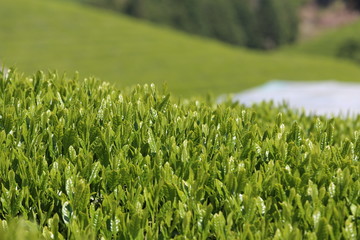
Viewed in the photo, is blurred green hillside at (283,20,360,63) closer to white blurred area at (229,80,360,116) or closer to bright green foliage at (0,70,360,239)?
white blurred area at (229,80,360,116)

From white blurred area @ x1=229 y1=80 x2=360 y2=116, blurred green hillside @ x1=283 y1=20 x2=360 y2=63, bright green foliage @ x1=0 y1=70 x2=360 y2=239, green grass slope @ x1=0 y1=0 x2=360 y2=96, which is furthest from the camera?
blurred green hillside @ x1=283 y1=20 x2=360 y2=63

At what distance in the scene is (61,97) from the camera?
6824 millimetres

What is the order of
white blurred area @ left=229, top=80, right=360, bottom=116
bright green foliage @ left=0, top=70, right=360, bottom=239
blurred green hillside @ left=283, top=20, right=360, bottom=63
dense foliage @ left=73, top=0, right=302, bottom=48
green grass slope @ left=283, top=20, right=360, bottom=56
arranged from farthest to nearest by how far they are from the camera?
dense foliage @ left=73, top=0, right=302, bottom=48 < green grass slope @ left=283, top=20, right=360, bottom=56 < blurred green hillside @ left=283, top=20, right=360, bottom=63 < white blurred area @ left=229, top=80, right=360, bottom=116 < bright green foliage @ left=0, top=70, right=360, bottom=239

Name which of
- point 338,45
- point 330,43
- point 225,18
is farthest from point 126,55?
point 225,18

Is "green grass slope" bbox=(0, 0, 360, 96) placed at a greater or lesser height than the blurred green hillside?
lesser

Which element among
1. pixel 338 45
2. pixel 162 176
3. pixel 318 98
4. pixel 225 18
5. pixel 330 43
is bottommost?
pixel 162 176

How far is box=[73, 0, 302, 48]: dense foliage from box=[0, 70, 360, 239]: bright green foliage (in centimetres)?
14322

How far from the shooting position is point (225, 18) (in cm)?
15125

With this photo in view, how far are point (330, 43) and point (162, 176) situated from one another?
12991cm

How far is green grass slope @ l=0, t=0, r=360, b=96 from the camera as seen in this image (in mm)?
43969

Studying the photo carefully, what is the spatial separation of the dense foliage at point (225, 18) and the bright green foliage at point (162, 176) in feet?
470

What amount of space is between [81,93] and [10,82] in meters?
1.08

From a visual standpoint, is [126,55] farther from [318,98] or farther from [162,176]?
[162,176]

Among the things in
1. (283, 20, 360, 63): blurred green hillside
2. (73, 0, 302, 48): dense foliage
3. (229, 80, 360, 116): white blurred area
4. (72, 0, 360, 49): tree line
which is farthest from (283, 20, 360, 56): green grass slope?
(229, 80, 360, 116): white blurred area
